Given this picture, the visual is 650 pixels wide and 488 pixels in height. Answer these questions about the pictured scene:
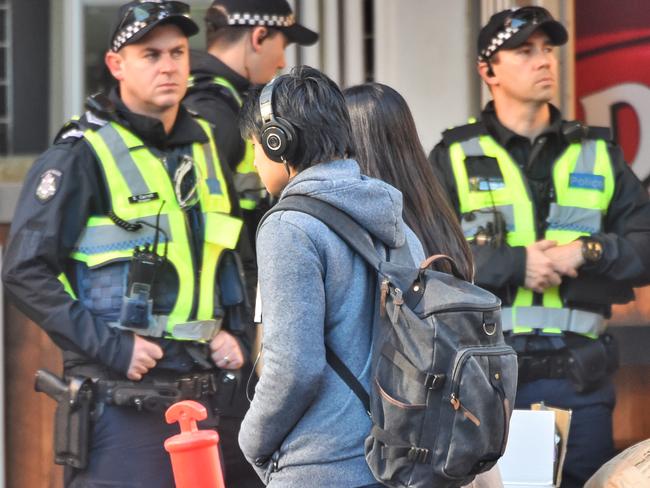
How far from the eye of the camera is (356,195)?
3506 millimetres

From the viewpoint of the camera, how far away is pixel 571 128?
557cm

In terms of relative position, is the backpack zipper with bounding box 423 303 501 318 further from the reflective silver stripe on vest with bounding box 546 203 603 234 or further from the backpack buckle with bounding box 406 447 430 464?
the reflective silver stripe on vest with bounding box 546 203 603 234

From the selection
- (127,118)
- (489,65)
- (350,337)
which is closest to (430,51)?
(489,65)

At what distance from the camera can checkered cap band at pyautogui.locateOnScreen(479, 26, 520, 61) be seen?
5.68 m

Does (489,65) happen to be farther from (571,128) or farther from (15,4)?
(15,4)

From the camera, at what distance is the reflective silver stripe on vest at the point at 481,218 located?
5457mm

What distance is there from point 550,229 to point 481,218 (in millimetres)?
277

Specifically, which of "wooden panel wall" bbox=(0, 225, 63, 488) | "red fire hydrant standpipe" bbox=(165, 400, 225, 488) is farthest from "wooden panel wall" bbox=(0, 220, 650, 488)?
"red fire hydrant standpipe" bbox=(165, 400, 225, 488)

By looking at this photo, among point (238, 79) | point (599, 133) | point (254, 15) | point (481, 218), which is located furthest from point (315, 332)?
point (254, 15)

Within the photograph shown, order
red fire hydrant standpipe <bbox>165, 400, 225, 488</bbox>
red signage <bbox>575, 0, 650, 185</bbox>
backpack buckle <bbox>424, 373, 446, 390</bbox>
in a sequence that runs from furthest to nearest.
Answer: red signage <bbox>575, 0, 650, 185</bbox> → red fire hydrant standpipe <bbox>165, 400, 225, 488</bbox> → backpack buckle <bbox>424, 373, 446, 390</bbox>

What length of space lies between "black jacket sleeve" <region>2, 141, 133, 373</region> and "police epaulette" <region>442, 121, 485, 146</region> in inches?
55.6

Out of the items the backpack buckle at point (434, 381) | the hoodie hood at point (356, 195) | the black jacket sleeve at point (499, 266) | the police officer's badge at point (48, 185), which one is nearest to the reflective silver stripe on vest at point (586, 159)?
the black jacket sleeve at point (499, 266)

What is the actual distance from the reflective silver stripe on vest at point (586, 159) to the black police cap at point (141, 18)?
1.59 meters

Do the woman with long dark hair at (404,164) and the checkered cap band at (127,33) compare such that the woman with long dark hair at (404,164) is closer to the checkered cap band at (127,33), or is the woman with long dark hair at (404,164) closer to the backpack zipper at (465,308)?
the backpack zipper at (465,308)
